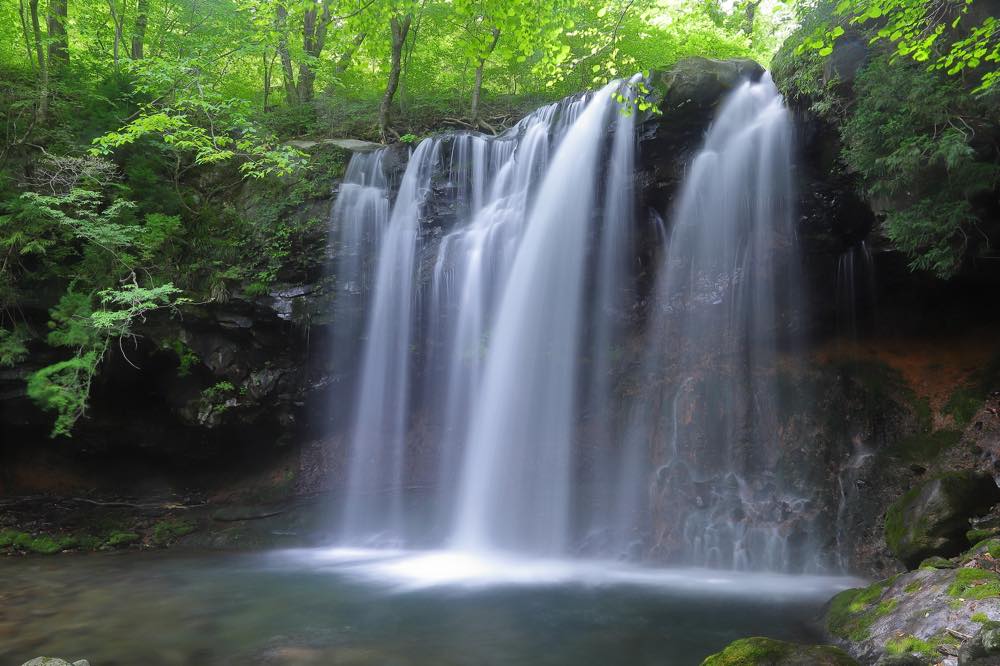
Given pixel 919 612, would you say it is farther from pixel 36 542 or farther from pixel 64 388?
pixel 36 542

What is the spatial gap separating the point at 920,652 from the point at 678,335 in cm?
722

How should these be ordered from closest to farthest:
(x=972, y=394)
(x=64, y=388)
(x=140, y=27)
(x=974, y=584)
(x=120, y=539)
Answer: (x=974, y=584) → (x=972, y=394) → (x=64, y=388) → (x=120, y=539) → (x=140, y=27)

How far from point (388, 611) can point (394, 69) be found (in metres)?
13.3

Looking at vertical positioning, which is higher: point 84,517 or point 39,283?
point 39,283

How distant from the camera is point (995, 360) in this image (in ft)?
30.0

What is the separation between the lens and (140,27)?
15.2 meters

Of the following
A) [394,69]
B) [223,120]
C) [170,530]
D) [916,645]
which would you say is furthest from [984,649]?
[394,69]

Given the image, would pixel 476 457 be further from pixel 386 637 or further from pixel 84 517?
pixel 84 517

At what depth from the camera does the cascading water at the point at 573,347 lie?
10328mm

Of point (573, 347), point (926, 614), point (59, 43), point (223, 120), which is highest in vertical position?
point (59, 43)

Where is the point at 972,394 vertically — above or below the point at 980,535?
→ above

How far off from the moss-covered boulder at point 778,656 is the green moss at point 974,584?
1045mm

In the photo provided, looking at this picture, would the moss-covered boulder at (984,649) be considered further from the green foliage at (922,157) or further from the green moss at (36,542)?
the green moss at (36,542)

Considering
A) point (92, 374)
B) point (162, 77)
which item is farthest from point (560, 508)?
point (162, 77)
